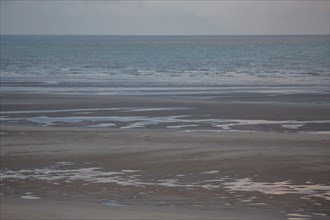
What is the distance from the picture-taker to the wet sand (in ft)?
29.3

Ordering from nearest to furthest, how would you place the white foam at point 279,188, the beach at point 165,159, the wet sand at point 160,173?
the wet sand at point 160,173, the beach at point 165,159, the white foam at point 279,188

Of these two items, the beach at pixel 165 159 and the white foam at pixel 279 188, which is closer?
the beach at pixel 165 159

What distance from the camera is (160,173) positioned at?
11.5 meters

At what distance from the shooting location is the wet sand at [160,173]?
895 centimetres

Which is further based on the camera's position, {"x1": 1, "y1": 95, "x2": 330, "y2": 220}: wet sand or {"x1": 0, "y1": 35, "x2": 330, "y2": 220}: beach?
{"x1": 0, "y1": 35, "x2": 330, "y2": 220}: beach

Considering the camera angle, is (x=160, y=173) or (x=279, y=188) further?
(x=160, y=173)

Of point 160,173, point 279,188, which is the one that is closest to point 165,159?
point 160,173

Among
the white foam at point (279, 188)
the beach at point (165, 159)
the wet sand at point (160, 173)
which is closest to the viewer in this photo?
the wet sand at point (160, 173)

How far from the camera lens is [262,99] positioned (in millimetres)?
26250

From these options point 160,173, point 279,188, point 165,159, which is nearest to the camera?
point 279,188

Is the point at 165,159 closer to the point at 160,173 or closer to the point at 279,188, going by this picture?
the point at 160,173

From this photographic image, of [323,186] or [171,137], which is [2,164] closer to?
[171,137]

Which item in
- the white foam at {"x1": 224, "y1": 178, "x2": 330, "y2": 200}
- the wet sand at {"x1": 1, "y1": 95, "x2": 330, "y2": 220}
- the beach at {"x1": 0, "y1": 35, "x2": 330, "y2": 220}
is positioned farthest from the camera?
the white foam at {"x1": 224, "y1": 178, "x2": 330, "y2": 200}

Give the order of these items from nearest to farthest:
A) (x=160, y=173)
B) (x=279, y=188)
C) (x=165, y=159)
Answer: (x=279, y=188) → (x=160, y=173) → (x=165, y=159)
